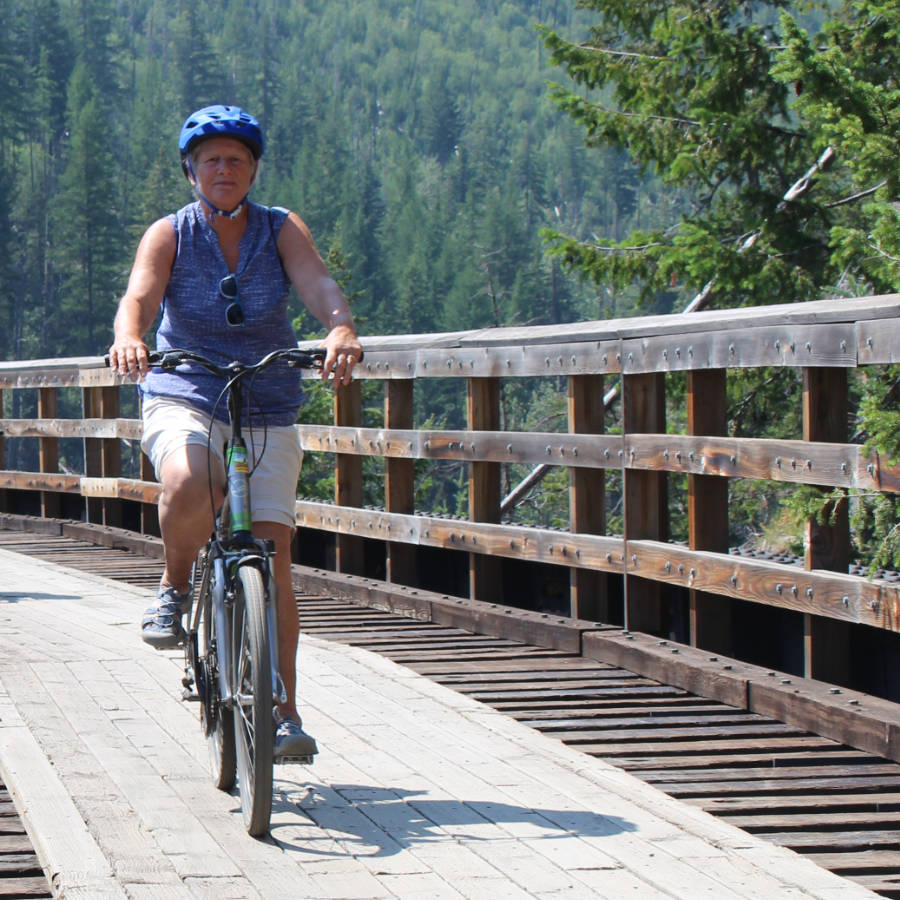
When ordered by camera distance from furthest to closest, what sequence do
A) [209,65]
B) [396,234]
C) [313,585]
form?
[209,65] → [396,234] → [313,585]

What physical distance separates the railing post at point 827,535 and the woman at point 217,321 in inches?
71.9

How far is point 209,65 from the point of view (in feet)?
545

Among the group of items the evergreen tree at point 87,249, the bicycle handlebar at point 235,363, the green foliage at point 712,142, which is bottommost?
the bicycle handlebar at point 235,363

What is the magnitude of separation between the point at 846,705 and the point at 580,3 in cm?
1812

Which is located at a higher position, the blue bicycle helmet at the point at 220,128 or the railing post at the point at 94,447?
the blue bicycle helmet at the point at 220,128

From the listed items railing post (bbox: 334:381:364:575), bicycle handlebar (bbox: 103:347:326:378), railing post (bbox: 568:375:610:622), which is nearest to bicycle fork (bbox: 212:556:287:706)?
bicycle handlebar (bbox: 103:347:326:378)

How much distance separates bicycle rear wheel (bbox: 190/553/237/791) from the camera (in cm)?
419

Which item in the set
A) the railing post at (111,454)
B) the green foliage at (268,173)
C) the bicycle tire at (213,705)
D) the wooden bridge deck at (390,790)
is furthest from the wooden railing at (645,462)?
the green foliage at (268,173)

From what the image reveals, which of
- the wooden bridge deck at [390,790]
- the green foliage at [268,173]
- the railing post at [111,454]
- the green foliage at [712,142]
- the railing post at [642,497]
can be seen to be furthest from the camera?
the green foliage at [268,173]

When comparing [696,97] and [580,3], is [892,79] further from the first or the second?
[580,3]

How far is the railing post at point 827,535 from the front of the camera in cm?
548

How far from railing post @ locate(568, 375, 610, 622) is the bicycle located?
2.80 metres

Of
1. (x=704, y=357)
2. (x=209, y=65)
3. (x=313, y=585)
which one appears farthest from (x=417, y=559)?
(x=209, y=65)

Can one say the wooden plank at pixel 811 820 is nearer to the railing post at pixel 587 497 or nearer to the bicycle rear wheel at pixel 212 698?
the bicycle rear wheel at pixel 212 698
